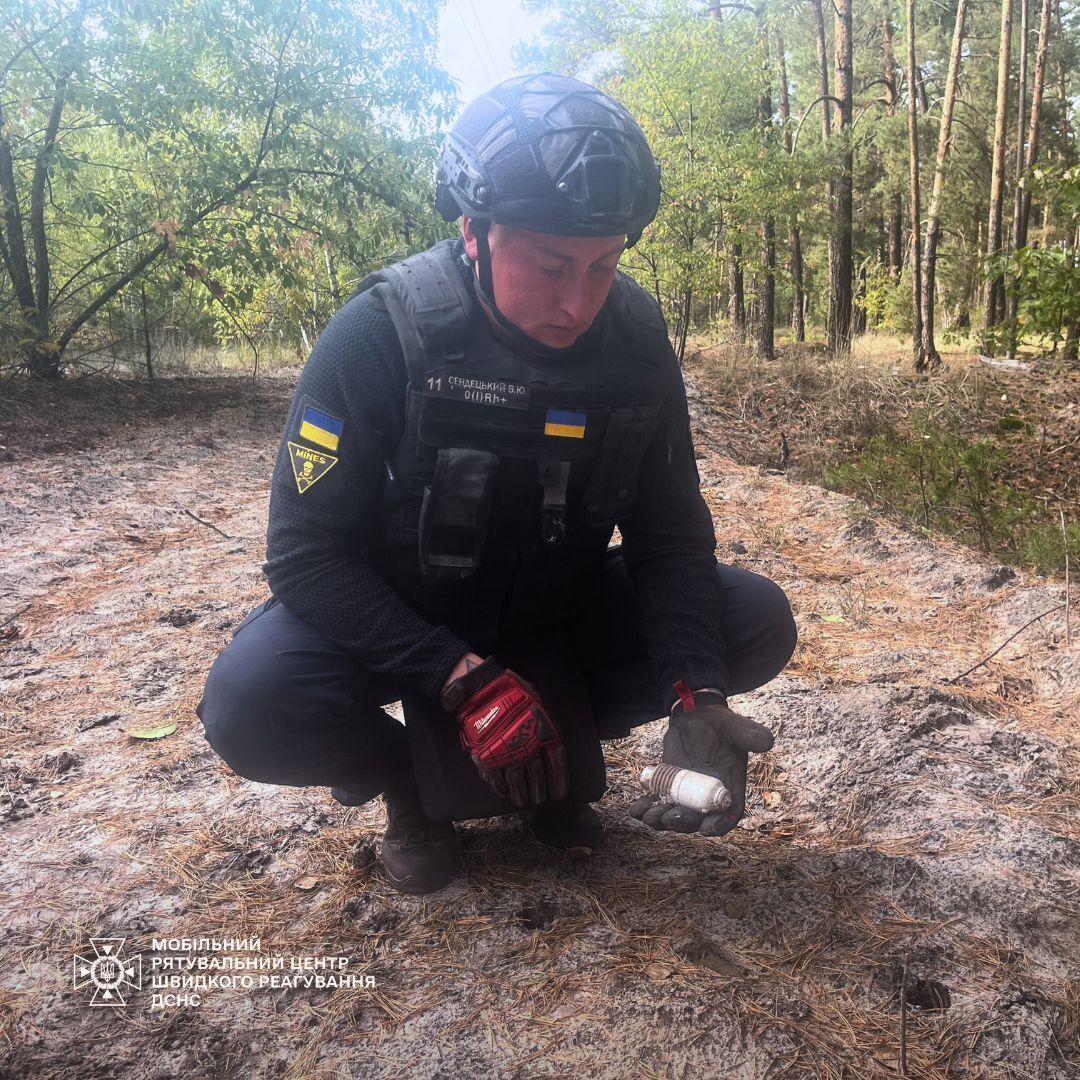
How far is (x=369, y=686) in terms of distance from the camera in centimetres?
186

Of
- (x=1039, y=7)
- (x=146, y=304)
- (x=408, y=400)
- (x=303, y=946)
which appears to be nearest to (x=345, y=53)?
(x=146, y=304)

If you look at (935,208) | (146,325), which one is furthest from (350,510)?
(935,208)

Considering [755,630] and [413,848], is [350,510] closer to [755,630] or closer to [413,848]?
[413,848]

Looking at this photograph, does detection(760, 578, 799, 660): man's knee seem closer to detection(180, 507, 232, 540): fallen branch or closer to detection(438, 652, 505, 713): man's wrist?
detection(438, 652, 505, 713): man's wrist

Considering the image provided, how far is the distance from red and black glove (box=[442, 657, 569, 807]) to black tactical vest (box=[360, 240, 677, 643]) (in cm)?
23

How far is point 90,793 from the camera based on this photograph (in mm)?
2203

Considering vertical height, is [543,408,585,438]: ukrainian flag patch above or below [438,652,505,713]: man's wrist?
above

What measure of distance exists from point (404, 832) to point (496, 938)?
0.31 metres

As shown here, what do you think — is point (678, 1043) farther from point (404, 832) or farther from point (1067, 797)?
point (1067, 797)

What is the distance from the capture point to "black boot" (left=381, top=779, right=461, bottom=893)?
6.08 ft

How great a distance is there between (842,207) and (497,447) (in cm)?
1524

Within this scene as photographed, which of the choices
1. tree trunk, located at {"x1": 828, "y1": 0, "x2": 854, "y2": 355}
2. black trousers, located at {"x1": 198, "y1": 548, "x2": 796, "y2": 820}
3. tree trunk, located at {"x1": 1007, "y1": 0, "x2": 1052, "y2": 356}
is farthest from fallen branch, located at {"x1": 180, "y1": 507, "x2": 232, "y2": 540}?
tree trunk, located at {"x1": 828, "y1": 0, "x2": 854, "y2": 355}

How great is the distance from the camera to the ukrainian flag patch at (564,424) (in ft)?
5.74

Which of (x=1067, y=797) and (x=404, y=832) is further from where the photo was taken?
(x=1067, y=797)
